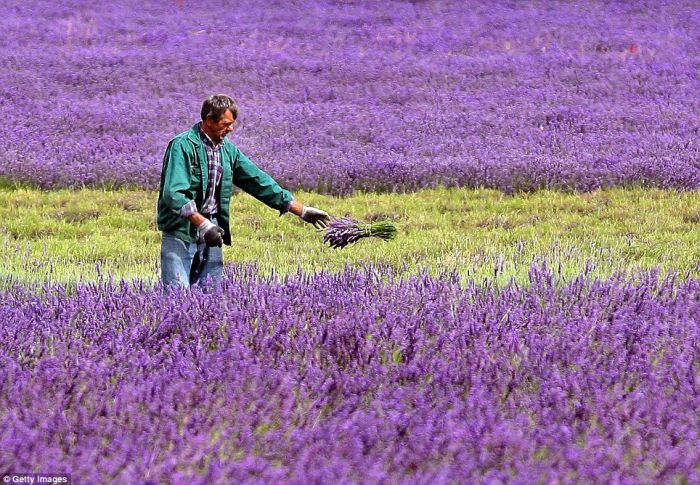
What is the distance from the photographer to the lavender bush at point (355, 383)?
263 centimetres

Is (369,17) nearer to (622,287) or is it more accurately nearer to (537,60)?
(537,60)

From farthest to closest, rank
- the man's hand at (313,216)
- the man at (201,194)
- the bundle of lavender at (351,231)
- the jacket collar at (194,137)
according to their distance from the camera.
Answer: the man's hand at (313,216)
the bundle of lavender at (351,231)
the jacket collar at (194,137)
the man at (201,194)

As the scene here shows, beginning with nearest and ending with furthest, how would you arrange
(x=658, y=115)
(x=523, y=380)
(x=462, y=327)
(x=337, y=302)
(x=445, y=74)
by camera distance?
(x=523, y=380)
(x=462, y=327)
(x=337, y=302)
(x=658, y=115)
(x=445, y=74)

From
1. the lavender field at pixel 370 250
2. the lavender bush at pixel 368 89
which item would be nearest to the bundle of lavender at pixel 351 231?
the lavender field at pixel 370 250

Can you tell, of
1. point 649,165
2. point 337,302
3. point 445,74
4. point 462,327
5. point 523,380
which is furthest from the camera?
point 445,74

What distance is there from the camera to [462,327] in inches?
146

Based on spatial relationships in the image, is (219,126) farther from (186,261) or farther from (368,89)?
(368,89)

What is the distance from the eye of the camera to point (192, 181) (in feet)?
15.9

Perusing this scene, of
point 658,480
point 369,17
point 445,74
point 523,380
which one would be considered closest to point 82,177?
point 445,74

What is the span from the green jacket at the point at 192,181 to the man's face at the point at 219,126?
0.20ft

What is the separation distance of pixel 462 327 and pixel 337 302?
21.7 inches

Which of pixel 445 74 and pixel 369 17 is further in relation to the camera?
pixel 369 17

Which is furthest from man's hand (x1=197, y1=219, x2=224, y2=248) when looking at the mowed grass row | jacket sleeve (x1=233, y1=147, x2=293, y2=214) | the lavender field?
the mowed grass row

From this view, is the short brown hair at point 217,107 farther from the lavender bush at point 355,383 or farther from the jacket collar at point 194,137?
the lavender bush at point 355,383
